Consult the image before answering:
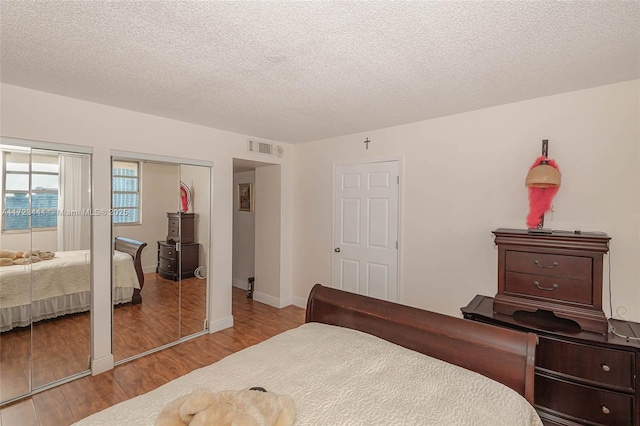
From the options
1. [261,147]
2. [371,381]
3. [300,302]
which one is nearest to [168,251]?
[261,147]

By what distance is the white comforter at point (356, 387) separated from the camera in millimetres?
1260

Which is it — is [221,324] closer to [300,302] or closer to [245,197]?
[300,302]

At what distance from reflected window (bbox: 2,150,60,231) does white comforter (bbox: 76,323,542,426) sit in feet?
6.59

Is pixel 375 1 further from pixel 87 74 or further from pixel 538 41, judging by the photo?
pixel 87 74

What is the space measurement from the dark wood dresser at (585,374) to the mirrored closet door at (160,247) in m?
3.19

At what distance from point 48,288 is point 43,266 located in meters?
0.20

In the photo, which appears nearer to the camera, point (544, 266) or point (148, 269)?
point (544, 266)

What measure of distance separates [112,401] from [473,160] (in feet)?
12.6

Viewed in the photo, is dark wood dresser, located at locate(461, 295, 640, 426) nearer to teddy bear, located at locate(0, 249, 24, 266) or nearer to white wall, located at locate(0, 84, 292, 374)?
white wall, located at locate(0, 84, 292, 374)

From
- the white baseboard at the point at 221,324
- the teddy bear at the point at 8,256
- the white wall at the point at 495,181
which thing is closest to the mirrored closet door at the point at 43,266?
the teddy bear at the point at 8,256

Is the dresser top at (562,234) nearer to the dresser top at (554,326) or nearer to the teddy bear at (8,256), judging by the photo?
the dresser top at (554,326)

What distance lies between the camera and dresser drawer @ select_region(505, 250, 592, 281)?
2.09 metres

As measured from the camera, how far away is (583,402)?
1928 millimetres

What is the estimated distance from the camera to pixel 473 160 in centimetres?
296
